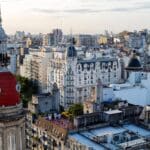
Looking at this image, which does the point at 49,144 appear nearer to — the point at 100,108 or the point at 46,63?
the point at 100,108

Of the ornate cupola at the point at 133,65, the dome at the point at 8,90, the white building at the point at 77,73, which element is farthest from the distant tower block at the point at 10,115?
the ornate cupola at the point at 133,65

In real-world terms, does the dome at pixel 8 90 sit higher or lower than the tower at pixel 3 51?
lower

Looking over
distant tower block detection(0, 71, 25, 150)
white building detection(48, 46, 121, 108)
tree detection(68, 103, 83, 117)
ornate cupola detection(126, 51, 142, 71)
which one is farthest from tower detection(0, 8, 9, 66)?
ornate cupola detection(126, 51, 142, 71)

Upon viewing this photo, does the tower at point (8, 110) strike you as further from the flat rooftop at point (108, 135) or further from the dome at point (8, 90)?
the flat rooftop at point (108, 135)

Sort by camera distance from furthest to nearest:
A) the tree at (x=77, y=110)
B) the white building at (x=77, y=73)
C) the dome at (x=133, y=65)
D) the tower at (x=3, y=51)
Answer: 1. the dome at (x=133, y=65)
2. the white building at (x=77, y=73)
3. the tree at (x=77, y=110)
4. the tower at (x=3, y=51)

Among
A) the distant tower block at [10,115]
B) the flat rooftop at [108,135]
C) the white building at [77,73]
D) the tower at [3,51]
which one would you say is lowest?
the flat rooftop at [108,135]

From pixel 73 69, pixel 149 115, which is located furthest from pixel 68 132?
pixel 73 69

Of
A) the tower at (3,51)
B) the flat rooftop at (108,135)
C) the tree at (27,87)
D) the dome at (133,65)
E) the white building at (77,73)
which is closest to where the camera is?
the tower at (3,51)

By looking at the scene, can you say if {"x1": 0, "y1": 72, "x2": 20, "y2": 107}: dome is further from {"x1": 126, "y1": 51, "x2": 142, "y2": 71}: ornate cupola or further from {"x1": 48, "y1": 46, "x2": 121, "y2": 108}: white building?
{"x1": 126, "y1": 51, "x2": 142, "y2": 71}: ornate cupola
